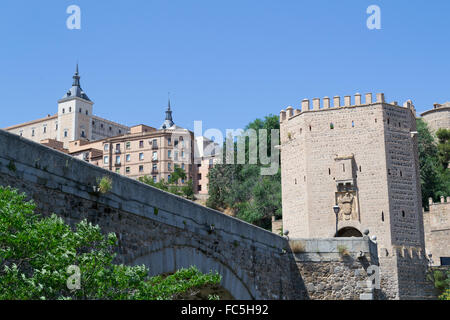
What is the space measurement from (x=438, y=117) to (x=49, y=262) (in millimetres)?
60877

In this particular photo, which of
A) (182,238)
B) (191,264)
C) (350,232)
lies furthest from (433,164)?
(182,238)

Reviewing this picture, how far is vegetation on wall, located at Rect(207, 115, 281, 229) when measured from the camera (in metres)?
49.3

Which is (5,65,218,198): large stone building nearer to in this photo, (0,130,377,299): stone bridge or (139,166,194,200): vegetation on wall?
(139,166,194,200): vegetation on wall

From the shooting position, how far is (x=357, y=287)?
60.5 ft

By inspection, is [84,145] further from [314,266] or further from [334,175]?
[314,266]

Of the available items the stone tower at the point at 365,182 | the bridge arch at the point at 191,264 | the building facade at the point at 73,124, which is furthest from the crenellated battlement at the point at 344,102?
the building facade at the point at 73,124

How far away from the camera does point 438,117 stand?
210ft

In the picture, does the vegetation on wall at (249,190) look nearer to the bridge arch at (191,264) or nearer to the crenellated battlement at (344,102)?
the crenellated battlement at (344,102)

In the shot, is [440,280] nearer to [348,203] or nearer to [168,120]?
[348,203]

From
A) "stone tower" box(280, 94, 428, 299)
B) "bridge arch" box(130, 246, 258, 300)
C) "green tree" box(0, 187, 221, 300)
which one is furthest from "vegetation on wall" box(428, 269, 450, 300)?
"green tree" box(0, 187, 221, 300)

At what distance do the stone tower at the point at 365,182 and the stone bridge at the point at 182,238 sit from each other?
51.9ft

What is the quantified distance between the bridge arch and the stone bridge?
17mm
